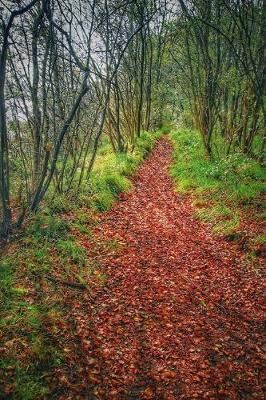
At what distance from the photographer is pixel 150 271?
6371mm

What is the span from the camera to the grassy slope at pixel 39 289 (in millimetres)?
3820

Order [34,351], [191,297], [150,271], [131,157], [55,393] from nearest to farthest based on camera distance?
[55,393] < [34,351] < [191,297] < [150,271] < [131,157]

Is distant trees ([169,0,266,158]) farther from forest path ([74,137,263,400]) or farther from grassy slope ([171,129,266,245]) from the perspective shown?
forest path ([74,137,263,400])

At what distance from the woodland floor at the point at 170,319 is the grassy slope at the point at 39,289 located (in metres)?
0.37

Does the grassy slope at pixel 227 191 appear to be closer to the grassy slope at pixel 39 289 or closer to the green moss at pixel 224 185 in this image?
the green moss at pixel 224 185

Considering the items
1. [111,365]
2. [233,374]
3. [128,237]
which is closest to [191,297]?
[233,374]

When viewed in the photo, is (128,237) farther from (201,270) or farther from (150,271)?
(201,270)

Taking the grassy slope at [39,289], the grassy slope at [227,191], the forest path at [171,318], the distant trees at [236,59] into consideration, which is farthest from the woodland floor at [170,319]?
the distant trees at [236,59]

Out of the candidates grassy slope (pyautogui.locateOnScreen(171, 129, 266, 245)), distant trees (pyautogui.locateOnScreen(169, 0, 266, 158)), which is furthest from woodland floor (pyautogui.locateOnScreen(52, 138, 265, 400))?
distant trees (pyautogui.locateOnScreen(169, 0, 266, 158))

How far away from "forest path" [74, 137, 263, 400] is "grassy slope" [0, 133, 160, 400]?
0.40 m

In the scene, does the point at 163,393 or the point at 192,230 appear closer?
the point at 163,393

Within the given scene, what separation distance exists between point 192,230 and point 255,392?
469 centimetres

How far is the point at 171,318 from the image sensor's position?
5.09 m

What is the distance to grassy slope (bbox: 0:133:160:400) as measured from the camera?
150 inches
